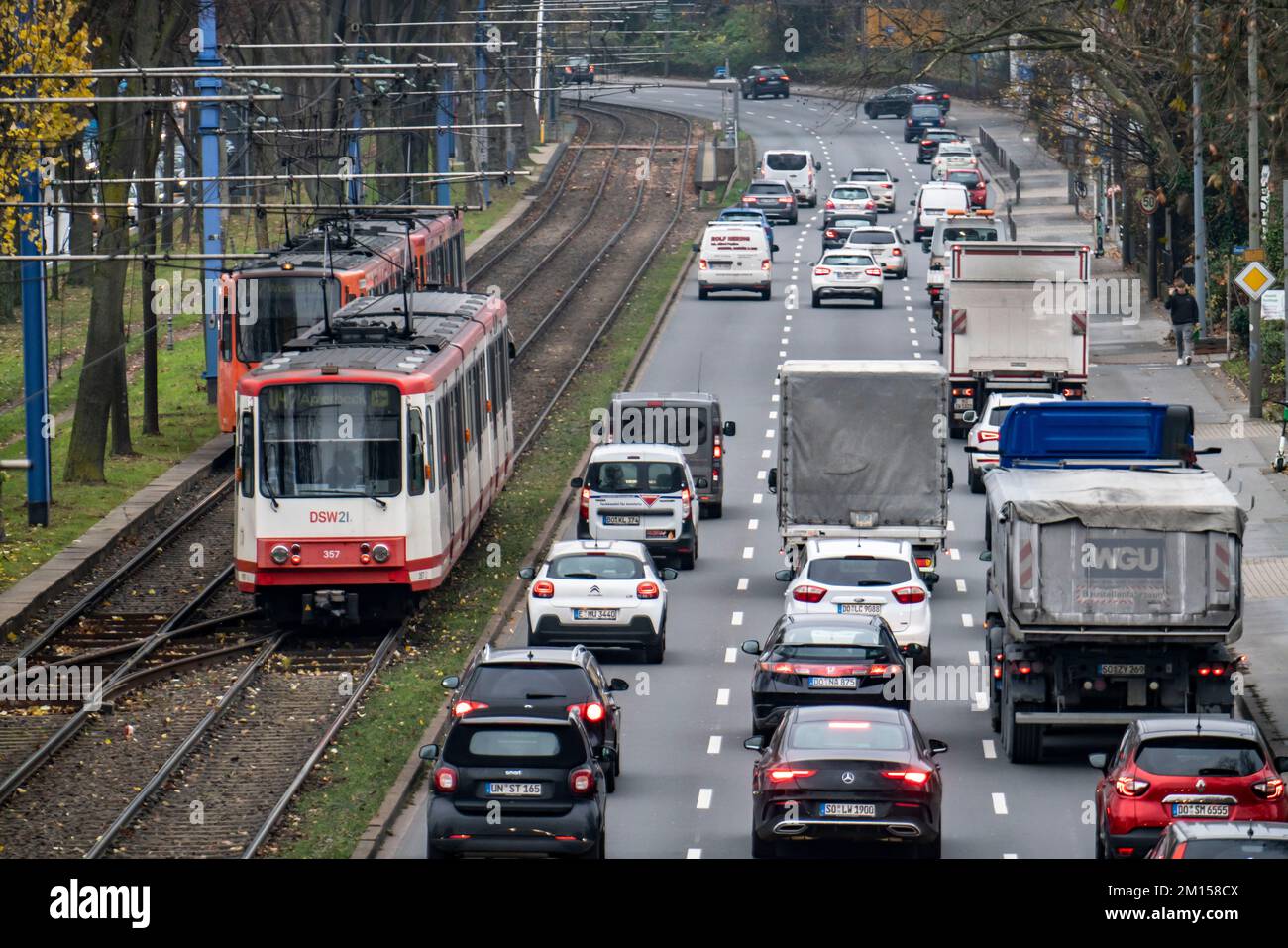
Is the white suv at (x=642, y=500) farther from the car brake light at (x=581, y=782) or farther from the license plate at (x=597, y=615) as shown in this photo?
the car brake light at (x=581, y=782)

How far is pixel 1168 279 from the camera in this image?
61.2m

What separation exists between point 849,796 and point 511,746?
8.65 feet

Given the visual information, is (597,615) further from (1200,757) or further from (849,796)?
(1200,757)

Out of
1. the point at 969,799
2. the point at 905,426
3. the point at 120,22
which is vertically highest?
the point at 120,22

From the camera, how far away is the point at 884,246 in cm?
6556

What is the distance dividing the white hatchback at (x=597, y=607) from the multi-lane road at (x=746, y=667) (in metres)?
0.51

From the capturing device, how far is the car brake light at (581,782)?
17.9 meters

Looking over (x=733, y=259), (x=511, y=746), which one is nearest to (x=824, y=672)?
(x=511, y=746)

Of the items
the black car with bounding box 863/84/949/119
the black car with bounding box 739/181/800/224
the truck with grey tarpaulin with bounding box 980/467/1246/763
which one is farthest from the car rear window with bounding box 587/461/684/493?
the black car with bounding box 863/84/949/119

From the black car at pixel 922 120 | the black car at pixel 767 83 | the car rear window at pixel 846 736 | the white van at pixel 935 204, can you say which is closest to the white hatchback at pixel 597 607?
the car rear window at pixel 846 736

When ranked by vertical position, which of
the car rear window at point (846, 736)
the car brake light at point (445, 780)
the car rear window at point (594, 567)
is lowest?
the car rear window at point (594, 567)

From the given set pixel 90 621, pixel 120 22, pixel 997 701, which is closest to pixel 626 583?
pixel 997 701
